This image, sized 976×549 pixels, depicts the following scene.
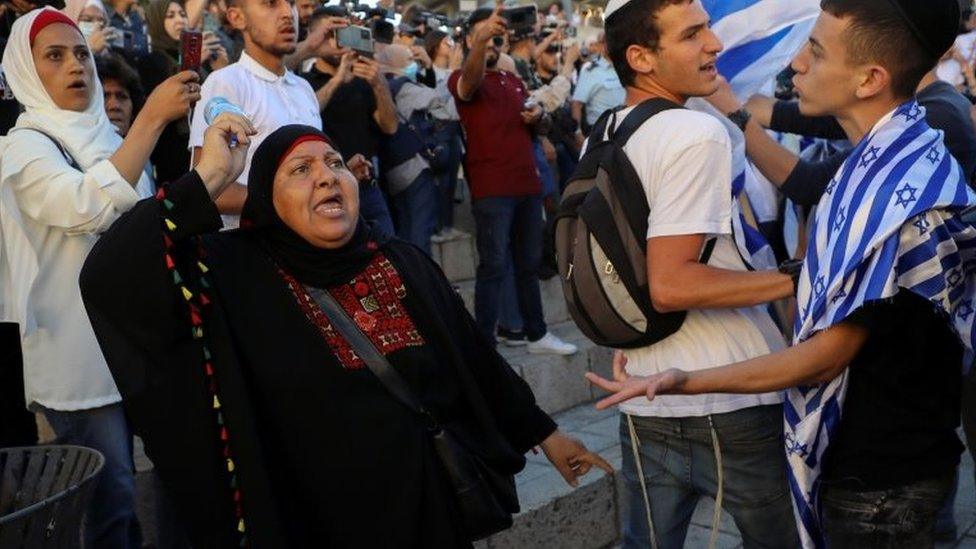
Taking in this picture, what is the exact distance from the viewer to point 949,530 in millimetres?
4094

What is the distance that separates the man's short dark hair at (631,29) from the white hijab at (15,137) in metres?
1.69

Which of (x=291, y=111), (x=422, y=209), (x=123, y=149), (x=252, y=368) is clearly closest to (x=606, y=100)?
(x=422, y=209)

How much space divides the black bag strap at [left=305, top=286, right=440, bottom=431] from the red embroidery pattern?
1 centimetres

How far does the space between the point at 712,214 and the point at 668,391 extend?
1.52 feet

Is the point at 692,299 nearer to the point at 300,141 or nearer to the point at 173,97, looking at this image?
the point at 300,141

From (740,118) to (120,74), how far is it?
2805 mm

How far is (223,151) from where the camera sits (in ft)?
7.45

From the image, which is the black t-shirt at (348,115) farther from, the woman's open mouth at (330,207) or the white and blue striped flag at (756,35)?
the woman's open mouth at (330,207)

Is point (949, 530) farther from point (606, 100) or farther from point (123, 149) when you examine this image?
point (606, 100)

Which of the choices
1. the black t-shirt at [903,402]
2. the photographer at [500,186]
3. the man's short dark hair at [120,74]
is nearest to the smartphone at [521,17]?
the photographer at [500,186]

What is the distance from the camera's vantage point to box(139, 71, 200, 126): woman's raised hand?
2.79m

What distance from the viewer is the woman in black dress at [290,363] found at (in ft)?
7.05

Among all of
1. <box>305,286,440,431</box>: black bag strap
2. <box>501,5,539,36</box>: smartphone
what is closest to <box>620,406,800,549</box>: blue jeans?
<box>305,286,440,431</box>: black bag strap

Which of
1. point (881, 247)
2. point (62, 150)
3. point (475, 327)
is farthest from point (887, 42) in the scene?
point (62, 150)
